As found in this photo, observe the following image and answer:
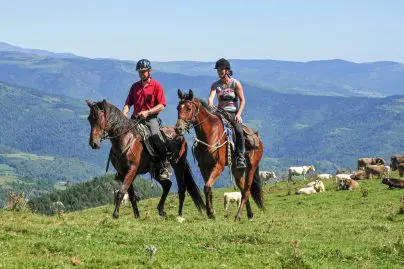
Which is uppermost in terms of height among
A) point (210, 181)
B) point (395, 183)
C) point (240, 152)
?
point (240, 152)

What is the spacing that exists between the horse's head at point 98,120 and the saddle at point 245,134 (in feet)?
11.8

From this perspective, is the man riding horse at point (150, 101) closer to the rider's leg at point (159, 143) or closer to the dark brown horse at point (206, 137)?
the rider's leg at point (159, 143)

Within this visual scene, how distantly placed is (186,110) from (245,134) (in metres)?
3.17

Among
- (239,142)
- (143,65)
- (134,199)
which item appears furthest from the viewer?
(134,199)

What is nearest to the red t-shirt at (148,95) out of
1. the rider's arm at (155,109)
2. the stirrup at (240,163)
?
the rider's arm at (155,109)

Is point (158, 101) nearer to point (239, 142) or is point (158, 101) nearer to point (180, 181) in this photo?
point (239, 142)

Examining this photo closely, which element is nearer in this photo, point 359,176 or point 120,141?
point 120,141

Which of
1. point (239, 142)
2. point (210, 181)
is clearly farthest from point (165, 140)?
point (239, 142)

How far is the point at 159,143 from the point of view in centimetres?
2041

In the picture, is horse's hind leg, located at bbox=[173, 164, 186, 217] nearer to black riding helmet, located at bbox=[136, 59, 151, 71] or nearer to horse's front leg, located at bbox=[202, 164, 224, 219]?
horse's front leg, located at bbox=[202, 164, 224, 219]

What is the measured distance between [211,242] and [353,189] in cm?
2968

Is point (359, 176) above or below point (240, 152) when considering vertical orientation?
below

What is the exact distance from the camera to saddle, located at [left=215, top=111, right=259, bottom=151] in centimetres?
2048

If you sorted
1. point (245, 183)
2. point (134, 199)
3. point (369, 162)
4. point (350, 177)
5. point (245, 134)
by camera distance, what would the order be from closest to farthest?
point (134, 199) < point (245, 134) < point (245, 183) < point (350, 177) < point (369, 162)
